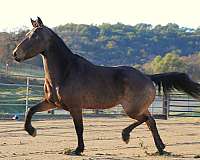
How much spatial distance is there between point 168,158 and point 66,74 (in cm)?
210

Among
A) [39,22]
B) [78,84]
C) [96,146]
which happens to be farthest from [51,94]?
[96,146]

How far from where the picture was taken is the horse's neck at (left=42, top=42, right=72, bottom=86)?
8.80m

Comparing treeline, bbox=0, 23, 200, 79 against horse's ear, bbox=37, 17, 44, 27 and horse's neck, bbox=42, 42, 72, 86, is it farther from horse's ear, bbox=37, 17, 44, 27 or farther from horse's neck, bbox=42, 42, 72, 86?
horse's ear, bbox=37, 17, 44, 27

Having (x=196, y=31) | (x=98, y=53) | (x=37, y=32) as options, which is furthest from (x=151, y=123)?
(x=196, y=31)

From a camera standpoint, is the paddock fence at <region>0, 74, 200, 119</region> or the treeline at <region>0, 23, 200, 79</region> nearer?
the paddock fence at <region>0, 74, 200, 119</region>

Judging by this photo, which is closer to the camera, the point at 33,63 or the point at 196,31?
the point at 33,63

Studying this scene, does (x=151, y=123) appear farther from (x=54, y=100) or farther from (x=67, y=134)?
(x=67, y=134)

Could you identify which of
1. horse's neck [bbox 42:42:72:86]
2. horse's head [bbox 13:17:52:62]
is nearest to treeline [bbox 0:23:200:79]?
horse's neck [bbox 42:42:72:86]

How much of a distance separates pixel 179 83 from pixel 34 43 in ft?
9.03

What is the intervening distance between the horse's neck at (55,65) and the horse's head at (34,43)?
20 centimetres

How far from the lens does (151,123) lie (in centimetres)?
918

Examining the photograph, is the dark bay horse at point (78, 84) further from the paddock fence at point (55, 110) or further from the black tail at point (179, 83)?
the paddock fence at point (55, 110)

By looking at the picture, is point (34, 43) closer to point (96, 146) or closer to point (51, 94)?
point (51, 94)

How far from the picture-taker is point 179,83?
977 cm
